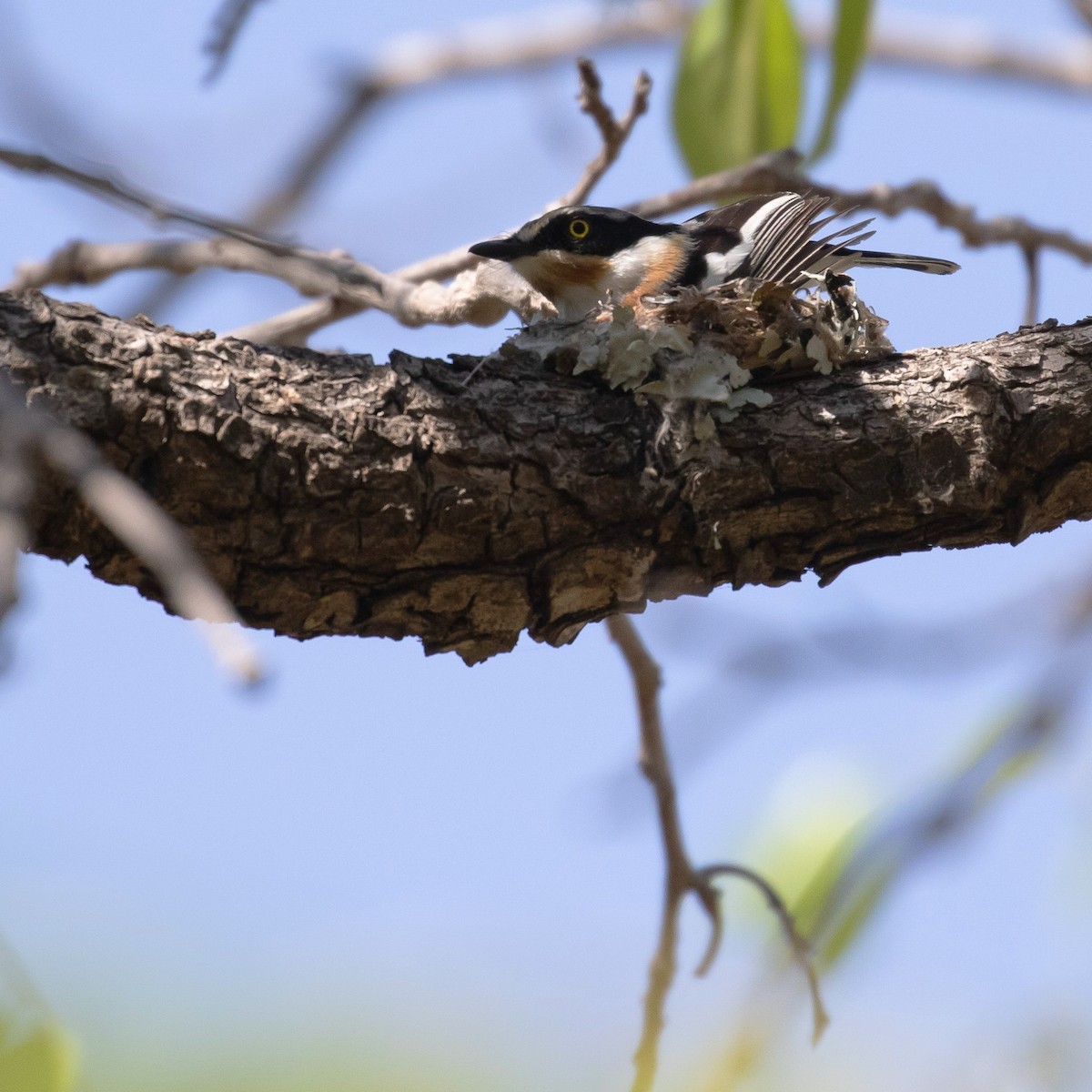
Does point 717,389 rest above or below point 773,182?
below

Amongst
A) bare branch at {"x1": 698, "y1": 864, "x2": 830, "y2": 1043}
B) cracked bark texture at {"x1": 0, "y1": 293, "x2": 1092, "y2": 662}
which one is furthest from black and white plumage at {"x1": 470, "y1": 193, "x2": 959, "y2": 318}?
bare branch at {"x1": 698, "y1": 864, "x2": 830, "y2": 1043}

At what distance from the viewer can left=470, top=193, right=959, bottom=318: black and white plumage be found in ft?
12.4

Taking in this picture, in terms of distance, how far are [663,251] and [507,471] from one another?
2081mm

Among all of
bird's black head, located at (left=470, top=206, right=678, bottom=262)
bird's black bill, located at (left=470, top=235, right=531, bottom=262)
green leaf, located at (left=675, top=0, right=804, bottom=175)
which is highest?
green leaf, located at (left=675, top=0, right=804, bottom=175)

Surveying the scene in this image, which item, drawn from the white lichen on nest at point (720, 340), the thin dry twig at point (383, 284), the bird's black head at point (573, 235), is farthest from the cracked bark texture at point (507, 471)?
the bird's black head at point (573, 235)

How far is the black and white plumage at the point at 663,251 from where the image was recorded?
12.4ft

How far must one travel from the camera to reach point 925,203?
3.91 metres

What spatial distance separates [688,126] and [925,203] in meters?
0.81

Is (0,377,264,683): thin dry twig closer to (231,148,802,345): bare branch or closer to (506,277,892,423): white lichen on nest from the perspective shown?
(506,277,892,423): white lichen on nest

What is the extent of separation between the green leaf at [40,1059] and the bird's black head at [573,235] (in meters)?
2.69

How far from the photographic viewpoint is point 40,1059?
6.15ft

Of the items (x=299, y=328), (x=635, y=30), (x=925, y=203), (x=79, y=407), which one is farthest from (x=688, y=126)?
(x=635, y=30)

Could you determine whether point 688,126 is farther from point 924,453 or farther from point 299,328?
point 924,453

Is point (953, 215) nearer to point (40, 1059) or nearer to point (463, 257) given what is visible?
point (463, 257)
